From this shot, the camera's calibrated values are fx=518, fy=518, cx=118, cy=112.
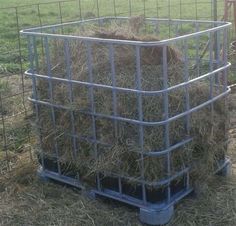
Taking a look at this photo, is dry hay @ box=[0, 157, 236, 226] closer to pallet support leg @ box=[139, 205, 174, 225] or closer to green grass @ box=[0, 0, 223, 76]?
pallet support leg @ box=[139, 205, 174, 225]

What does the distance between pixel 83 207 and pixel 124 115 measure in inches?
36.1

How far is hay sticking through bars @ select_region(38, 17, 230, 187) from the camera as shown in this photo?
13.0ft

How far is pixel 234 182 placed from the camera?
15.4ft

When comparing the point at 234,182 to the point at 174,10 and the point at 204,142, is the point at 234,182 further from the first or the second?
the point at 174,10

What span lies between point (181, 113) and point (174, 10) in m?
14.3

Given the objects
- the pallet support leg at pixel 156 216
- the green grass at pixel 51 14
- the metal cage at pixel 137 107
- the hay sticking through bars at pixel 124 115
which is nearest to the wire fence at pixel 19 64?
the green grass at pixel 51 14

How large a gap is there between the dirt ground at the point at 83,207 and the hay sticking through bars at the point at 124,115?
222 millimetres

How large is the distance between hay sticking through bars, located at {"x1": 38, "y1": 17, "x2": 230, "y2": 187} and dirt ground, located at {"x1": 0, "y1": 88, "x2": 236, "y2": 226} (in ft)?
0.73

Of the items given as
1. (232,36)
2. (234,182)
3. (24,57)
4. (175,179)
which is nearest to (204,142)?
(175,179)

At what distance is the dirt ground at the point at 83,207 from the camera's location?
414cm

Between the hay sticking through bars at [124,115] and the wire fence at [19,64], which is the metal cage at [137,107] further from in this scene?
the wire fence at [19,64]

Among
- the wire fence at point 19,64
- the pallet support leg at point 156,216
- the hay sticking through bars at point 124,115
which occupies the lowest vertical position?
the pallet support leg at point 156,216

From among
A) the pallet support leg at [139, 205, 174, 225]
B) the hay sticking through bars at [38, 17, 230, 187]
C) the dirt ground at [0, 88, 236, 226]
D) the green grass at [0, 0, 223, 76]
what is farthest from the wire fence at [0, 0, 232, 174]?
the pallet support leg at [139, 205, 174, 225]

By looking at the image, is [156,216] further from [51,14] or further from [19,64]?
[51,14]
